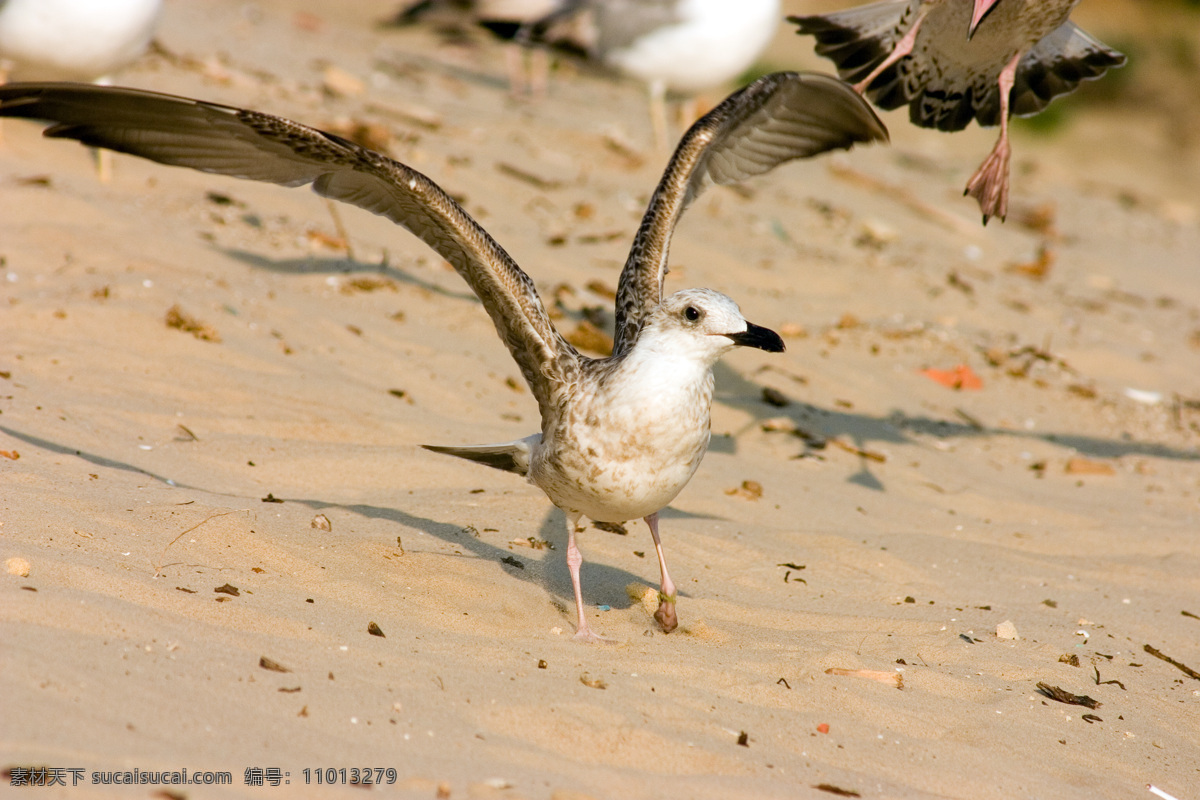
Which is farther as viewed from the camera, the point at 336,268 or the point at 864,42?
the point at 336,268

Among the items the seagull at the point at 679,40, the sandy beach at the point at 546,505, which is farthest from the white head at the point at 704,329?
the seagull at the point at 679,40

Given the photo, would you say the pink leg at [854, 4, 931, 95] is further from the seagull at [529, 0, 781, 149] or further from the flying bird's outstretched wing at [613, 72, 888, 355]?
the seagull at [529, 0, 781, 149]

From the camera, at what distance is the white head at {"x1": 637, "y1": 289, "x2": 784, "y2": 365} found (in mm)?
3811

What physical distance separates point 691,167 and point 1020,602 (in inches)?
88.3

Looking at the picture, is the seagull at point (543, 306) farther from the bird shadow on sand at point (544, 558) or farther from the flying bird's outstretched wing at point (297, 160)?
the bird shadow on sand at point (544, 558)

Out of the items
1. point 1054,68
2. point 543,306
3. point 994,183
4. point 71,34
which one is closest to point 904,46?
point 994,183

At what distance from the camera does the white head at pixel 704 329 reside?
3811mm

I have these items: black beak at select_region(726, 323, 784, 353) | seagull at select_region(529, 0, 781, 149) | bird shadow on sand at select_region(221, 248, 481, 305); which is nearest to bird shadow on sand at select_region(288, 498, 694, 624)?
black beak at select_region(726, 323, 784, 353)

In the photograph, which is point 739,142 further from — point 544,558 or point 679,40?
point 679,40

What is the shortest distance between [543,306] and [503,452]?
0.59m

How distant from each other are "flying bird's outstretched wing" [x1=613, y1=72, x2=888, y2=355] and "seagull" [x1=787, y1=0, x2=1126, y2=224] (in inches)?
34.5

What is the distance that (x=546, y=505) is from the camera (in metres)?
5.31

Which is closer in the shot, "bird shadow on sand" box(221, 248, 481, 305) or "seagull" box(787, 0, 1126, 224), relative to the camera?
"seagull" box(787, 0, 1126, 224)

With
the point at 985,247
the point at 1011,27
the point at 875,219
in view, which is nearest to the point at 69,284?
the point at 1011,27
